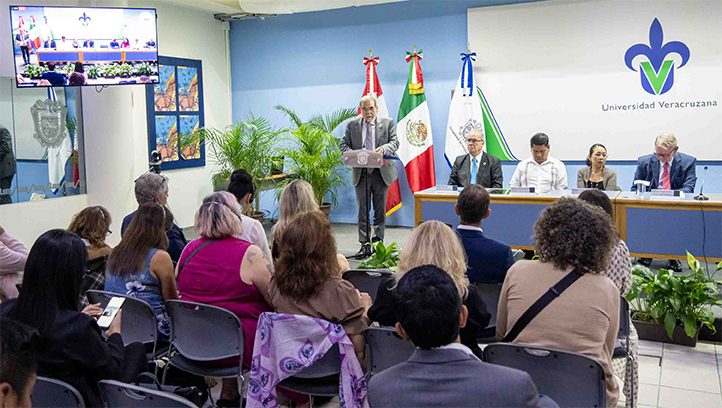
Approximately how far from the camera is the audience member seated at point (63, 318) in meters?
1.94

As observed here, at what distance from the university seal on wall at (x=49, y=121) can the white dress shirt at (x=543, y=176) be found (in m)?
4.65

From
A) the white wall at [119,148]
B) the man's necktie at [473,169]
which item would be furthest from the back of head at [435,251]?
the white wall at [119,148]

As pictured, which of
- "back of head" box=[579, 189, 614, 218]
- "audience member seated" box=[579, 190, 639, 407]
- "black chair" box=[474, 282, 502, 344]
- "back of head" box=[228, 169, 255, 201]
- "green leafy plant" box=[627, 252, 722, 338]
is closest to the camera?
"audience member seated" box=[579, 190, 639, 407]

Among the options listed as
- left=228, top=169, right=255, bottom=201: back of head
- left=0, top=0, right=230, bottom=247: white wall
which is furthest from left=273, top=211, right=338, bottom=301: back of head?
left=0, top=0, right=230, bottom=247: white wall

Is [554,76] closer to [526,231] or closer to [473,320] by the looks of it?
[526,231]

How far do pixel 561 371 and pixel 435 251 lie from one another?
0.64 meters

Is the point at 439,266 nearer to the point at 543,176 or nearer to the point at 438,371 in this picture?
the point at 438,371

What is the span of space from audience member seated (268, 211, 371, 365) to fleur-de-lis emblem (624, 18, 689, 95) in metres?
5.54

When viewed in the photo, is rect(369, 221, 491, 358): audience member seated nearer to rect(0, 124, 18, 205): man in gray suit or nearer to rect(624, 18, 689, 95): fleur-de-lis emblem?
rect(0, 124, 18, 205): man in gray suit

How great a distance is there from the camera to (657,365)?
3721 millimetres

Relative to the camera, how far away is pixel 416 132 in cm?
795

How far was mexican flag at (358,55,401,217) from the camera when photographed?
7.97 m

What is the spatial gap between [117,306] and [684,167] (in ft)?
17.1

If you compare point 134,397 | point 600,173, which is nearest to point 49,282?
point 134,397
